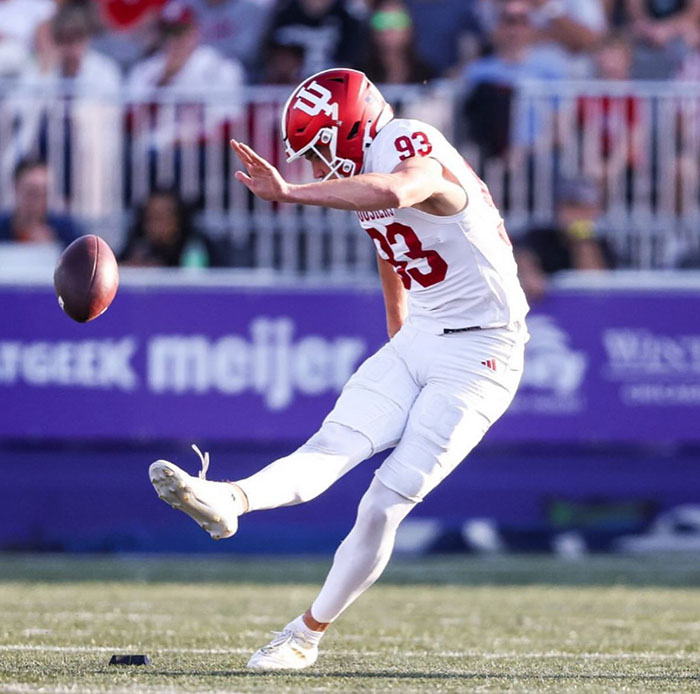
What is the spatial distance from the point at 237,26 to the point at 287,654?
23.2 feet

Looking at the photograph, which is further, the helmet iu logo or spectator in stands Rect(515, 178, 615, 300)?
spectator in stands Rect(515, 178, 615, 300)

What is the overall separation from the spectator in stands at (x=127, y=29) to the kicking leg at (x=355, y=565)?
22.5ft

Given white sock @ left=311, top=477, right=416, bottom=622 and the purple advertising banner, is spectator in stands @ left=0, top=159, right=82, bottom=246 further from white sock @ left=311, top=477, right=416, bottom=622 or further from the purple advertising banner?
white sock @ left=311, top=477, right=416, bottom=622

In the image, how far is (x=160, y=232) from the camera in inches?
409

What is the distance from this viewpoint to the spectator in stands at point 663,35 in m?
11.3

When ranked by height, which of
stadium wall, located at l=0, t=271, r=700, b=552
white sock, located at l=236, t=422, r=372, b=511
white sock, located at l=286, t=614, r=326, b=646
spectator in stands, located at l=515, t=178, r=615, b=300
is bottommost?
stadium wall, located at l=0, t=271, r=700, b=552

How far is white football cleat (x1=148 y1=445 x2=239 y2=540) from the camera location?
4.62m

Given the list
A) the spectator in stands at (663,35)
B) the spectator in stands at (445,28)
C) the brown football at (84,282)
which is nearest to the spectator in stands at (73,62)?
the spectator in stands at (445,28)

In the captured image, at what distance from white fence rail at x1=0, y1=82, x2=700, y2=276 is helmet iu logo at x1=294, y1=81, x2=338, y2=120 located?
216 inches

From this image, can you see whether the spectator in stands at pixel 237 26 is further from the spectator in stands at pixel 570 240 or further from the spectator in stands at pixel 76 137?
the spectator in stands at pixel 570 240

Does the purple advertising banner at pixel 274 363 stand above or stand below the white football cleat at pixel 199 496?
below

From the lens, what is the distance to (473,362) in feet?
17.2

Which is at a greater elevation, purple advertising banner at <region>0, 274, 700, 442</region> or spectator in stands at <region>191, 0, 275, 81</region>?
spectator in stands at <region>191, 0, 275, 81</region>

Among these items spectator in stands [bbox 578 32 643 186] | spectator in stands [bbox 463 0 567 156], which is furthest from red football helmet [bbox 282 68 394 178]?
spectator in stands [bbox 578 32 643 186]
